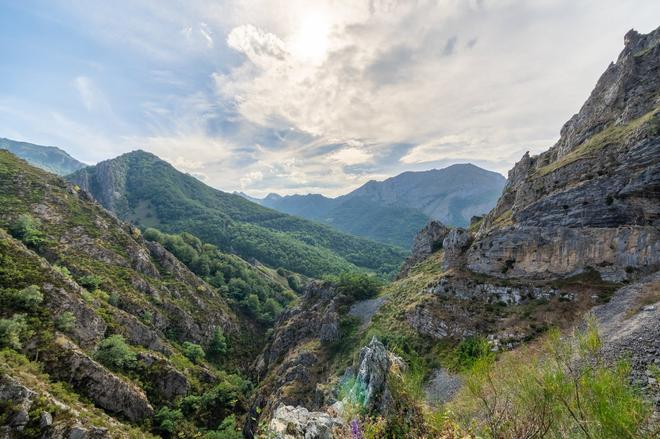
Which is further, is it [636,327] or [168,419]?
[168,419]

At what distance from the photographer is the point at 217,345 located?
218 ft

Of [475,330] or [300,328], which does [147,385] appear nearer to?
[300,328]

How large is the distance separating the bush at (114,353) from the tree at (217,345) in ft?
87.4

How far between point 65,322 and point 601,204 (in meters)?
72.3

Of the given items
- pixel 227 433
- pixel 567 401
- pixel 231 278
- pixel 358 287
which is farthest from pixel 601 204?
pixel 231 278

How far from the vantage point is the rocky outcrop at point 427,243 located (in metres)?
82.4

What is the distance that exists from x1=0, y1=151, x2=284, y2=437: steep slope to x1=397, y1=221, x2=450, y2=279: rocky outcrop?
4995cm

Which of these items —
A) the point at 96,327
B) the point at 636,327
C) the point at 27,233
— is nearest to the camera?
the point at 636,327

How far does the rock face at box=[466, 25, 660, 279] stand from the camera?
34469 millimetres

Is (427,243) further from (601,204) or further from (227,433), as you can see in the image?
(227,433)

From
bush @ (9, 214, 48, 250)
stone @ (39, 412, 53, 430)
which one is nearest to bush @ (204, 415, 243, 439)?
stone @ (39, 412, 53, 430)

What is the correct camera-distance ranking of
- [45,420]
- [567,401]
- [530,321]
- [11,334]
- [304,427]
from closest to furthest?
1. [567,401]
2. [304,427]
3. [45,420]
4. [11,334]
5. [530,321]

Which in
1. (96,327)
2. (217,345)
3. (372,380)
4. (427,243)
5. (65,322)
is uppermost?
(427,243)

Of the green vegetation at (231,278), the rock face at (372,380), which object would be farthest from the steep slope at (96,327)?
the rock face at (372,380)
